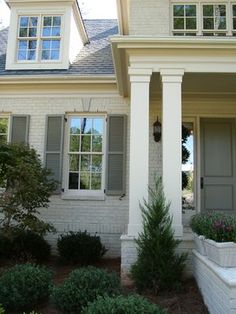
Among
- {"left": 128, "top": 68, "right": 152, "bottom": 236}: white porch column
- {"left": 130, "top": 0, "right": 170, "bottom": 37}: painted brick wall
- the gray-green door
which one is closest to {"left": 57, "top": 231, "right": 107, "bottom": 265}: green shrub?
{"left": 128, "top": 68, "right": 152, "bottom": 236}: white porch column

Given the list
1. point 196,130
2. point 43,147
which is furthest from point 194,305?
point 43,147

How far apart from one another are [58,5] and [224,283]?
787cm

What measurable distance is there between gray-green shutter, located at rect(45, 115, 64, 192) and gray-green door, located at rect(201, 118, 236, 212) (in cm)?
312

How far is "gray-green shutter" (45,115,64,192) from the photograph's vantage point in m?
8.35

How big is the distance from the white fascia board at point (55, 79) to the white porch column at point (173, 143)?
2.55m

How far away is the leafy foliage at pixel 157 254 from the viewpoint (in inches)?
201

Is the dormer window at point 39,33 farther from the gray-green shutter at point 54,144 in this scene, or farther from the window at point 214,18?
the window at point 214,18

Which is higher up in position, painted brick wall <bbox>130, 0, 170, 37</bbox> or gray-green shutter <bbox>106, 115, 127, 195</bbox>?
painted brick wall <bbox>130, 0, 170, 37</bbox>

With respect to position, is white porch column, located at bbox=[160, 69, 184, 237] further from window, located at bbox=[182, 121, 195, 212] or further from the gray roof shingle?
the gray roof shingle

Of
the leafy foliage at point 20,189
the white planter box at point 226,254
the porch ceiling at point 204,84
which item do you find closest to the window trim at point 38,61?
the porch ceiling at point 204,84

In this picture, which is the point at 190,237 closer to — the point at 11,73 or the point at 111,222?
the point at 111,222

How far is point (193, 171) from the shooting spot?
814cm

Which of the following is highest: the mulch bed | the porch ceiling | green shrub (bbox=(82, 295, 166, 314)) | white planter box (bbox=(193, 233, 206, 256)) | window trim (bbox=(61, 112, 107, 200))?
the porch ceiling

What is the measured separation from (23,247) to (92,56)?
16.8 feet
